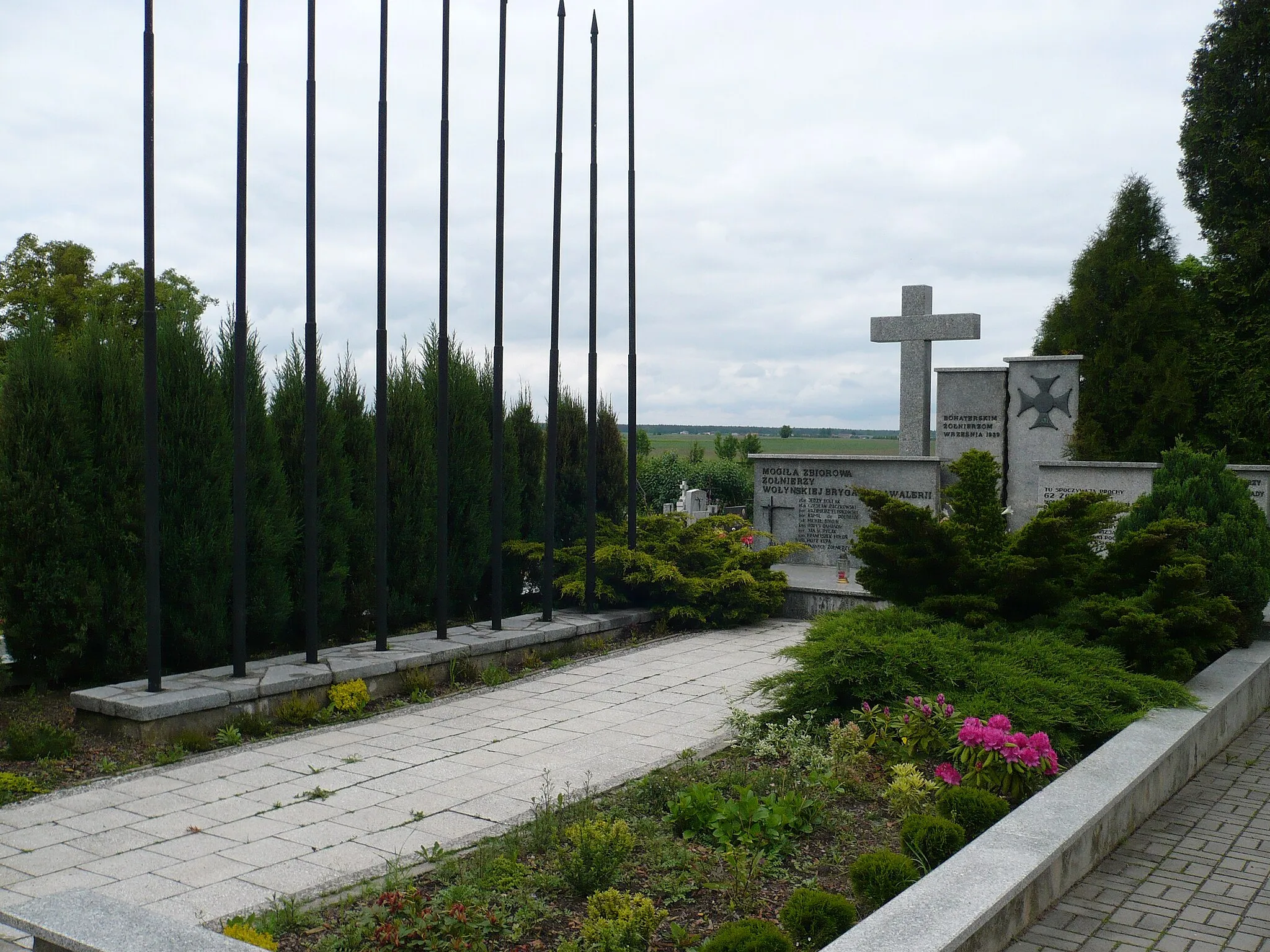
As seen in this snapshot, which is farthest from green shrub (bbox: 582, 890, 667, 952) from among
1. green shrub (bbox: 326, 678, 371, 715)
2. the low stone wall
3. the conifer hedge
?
the conifer hedge

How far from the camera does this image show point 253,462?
782 centimetres

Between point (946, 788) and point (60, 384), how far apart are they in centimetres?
594

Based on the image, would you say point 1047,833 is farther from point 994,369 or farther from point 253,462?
point 994,369

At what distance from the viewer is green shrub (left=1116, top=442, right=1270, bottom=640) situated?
7.86 metres

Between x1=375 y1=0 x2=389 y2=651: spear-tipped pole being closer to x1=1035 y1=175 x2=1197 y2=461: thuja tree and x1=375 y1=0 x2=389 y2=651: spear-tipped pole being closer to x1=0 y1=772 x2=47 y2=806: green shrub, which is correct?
x1=0 y1=772 x2=47 y2=806: green shrub

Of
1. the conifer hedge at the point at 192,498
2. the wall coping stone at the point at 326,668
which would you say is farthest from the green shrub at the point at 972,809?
the conifer hedge at the point at 192,498

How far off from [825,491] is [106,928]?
12.1 meters

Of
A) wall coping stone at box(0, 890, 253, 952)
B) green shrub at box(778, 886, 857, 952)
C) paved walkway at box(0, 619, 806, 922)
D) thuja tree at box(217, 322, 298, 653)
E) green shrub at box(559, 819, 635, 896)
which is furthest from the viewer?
thuja tree at box(217, 322, 298, 653)

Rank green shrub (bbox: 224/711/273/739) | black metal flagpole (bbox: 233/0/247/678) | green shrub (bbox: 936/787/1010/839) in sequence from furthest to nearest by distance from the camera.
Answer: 1. black metal flagpole (bbox: 233/0/247/678)
2. green shrub (bbox: 224/711/273/739)
3. green shrub (bbox: 936/787/1010/839)

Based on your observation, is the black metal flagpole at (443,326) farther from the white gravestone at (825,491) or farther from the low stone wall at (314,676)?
the white gravestone at (825,491)

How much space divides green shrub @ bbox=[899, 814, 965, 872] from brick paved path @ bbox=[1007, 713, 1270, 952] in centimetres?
40

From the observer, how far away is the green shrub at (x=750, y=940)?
312 cm

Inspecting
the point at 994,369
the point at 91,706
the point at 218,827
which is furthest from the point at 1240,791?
the point at 994,369

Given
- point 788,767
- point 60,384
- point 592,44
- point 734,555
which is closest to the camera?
point 788,767
